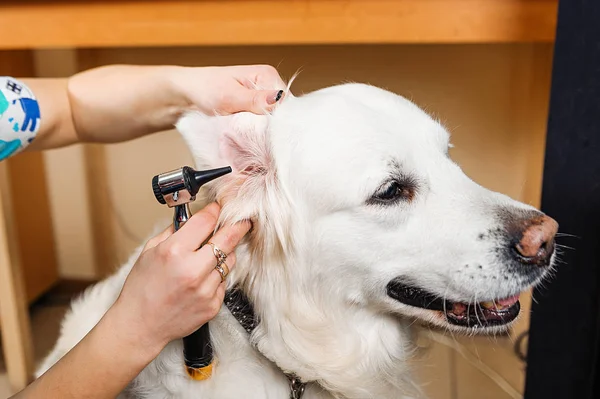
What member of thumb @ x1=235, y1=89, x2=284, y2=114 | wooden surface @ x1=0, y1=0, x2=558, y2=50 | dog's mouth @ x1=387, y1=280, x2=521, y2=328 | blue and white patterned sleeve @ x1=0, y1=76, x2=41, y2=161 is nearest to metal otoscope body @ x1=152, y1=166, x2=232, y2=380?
thumb @ x1=235, y1=89, x2=284, y2=114

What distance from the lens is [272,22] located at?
131cm

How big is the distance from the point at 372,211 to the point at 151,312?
35 cm

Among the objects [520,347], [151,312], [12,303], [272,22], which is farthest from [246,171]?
[520,347]

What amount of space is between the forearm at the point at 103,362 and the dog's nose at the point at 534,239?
21.2 inches

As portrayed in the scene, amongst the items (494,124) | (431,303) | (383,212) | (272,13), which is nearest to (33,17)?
(272,13)

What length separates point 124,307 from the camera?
80cm

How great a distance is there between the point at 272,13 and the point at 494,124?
0.86 metres

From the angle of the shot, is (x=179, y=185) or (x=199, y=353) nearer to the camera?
(x=179, y=185)

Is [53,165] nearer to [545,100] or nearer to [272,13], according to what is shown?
[272,13]

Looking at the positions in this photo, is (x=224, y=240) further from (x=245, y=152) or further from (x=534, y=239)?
(x=534, y=239)

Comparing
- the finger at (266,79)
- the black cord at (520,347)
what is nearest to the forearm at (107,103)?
the finger at (266,79)

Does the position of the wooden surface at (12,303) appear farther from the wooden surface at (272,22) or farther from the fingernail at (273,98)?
the fingernail at (273,98)

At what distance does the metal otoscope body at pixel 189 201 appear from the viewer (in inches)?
30.7

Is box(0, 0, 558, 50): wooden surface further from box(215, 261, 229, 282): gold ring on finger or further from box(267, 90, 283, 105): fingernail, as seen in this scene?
box(215, 261, 229, 282): gold ring on finger
